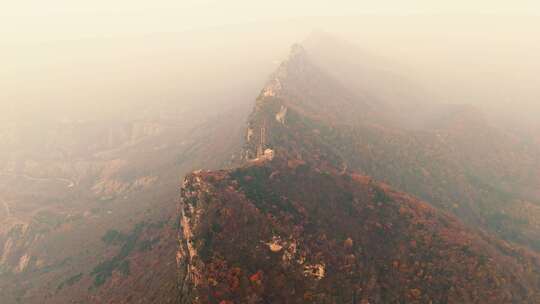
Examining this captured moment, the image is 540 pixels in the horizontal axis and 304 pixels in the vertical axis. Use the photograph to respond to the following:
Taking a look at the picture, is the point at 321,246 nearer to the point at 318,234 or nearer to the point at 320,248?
the point at 320,248

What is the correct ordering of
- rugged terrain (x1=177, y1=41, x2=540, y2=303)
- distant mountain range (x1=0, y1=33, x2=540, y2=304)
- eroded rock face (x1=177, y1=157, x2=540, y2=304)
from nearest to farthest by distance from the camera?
eroded rock face (x1=177, y1=157, x2=540, y2=304) < rugged terrain (x1=177, y1=41, x2=540, y2=303) < distant mountain range (x1=0, y1=33, x2=540, y2=304)

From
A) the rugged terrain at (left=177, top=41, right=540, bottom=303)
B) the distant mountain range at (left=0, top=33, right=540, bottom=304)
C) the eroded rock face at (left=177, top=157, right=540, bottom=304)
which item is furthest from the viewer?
the distant mountain range at (left=0, top=33, right=540, bottom=304)

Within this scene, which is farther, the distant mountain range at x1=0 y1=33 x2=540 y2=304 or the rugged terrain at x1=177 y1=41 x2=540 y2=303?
the distant mountain range at x1=0 y1=33 x2=540 y2=304

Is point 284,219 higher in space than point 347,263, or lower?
higher

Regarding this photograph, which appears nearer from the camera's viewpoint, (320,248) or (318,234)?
(320,248)

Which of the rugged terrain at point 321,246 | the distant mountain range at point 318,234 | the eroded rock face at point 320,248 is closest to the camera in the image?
the eroded rock face at point 320,248

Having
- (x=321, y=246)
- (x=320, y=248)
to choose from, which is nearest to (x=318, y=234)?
(x=321, y=246)

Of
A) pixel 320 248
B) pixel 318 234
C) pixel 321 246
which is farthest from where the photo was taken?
pixel 318 234

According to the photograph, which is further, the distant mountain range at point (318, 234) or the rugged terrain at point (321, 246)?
the distant mountain range at point (318, 234)

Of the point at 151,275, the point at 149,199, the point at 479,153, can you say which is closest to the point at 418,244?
the point at 151,275

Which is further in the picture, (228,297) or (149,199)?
(149,199)

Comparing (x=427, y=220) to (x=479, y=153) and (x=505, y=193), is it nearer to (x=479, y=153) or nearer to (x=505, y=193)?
(x=505, y=193)
